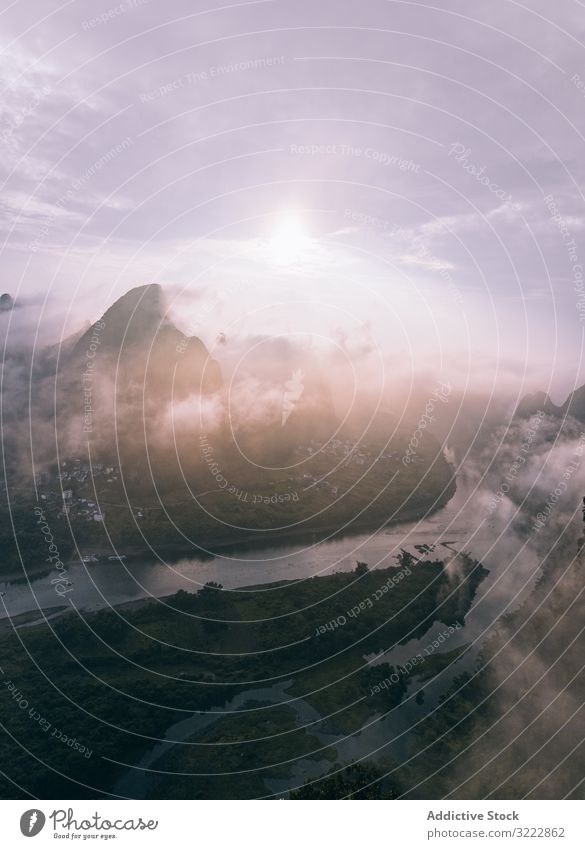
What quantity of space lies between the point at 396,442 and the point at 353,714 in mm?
76413

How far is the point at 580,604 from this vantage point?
138 feet

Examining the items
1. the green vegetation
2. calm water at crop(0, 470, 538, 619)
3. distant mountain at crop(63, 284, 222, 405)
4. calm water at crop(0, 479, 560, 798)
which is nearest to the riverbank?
calm water at crop(0, 470, 538, 619)

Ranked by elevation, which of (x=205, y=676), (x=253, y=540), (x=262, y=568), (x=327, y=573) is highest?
(x=253, y=540)

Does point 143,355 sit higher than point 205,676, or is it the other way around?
point 143,355

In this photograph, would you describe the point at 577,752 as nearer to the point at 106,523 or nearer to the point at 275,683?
the point at 275,683

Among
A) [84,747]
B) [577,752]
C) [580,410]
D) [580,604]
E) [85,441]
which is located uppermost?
[580,410]

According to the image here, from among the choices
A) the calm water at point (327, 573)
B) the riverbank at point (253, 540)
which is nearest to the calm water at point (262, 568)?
the calm water at point (327, 573)

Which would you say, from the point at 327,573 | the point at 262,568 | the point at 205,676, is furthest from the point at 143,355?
the point at 205,676

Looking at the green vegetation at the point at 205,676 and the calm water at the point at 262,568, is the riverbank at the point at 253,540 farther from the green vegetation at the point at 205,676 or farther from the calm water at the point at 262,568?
the green vegetation at the point at 205,676

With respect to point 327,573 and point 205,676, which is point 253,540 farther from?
point 205,676

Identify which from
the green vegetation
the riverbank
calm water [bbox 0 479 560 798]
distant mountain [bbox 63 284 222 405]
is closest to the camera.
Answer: the green vegetation

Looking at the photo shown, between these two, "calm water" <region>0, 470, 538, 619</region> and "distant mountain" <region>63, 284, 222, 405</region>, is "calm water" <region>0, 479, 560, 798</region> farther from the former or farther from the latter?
"distant mountain" <region>63, 284, 222, 405</region>

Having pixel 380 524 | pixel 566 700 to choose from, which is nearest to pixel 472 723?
pixel 566 700

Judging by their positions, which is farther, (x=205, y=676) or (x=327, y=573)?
(x=327, y=573)
